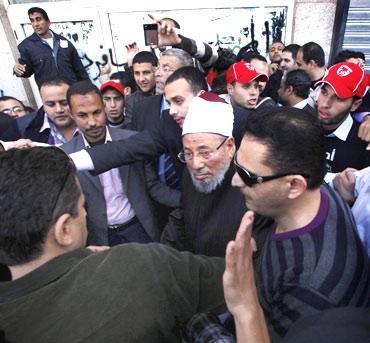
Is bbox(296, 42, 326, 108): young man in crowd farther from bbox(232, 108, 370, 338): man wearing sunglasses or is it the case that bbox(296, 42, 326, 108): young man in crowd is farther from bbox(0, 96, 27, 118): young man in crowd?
bbox(0, 96, 27, 118): young man in crowd

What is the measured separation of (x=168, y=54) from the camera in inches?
134

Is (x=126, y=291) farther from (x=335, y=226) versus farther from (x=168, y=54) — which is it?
(x=168, y=54)

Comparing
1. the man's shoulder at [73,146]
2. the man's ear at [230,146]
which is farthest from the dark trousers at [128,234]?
the man's ear at [230,146]

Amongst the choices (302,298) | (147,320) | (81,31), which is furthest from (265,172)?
(81,31)

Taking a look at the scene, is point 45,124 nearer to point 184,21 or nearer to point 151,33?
point 151,33

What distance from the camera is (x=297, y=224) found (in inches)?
53.1

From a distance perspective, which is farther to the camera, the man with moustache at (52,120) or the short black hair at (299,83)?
the short black hair at (299,83)

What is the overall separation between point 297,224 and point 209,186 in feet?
2.37

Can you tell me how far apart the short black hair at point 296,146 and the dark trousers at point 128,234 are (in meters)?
1.50

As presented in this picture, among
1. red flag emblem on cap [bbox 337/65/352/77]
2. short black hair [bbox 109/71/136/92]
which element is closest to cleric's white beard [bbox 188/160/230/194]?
red flag emblem on cap [bbox 337/65/352/77]

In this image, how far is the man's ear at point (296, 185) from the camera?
1356mm

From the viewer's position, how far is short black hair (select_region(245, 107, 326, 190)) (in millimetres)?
1372

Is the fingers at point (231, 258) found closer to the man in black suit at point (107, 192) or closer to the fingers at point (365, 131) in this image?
the man in black suit at point (107, 192)

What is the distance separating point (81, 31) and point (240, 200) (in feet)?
20.2
